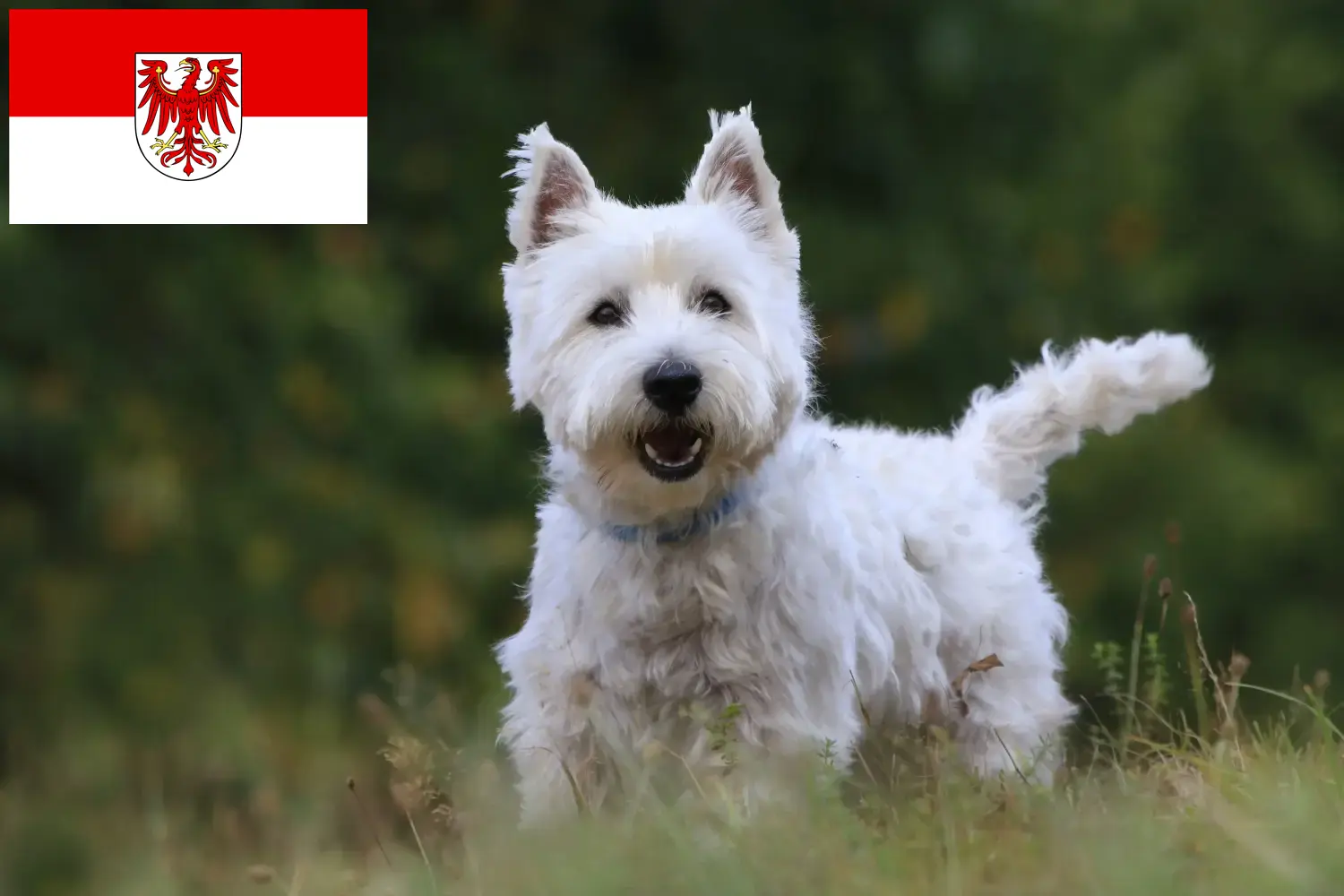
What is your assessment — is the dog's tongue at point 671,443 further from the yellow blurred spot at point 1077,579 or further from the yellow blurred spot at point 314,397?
the yellow blurred spot at point 1077,579

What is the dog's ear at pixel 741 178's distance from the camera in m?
5.63

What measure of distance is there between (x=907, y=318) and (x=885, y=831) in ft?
33.7

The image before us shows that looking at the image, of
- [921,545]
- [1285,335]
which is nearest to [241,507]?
[921,545]

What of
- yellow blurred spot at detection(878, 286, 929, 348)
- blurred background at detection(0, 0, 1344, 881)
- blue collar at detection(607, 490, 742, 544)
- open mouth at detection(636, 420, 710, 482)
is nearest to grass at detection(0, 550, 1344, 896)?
blue collar at detection(607, 490, 742, 544)

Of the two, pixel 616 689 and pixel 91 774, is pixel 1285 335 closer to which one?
pixel 91 774

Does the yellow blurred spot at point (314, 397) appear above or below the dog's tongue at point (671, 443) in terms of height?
below

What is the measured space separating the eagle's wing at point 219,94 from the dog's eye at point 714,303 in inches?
161

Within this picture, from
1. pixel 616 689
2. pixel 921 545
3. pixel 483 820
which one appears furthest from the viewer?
pixel 921 545

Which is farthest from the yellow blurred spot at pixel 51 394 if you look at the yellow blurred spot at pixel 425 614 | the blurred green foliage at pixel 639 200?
the yellow blurred spot at pixel 425 614

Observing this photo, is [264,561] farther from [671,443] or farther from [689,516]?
[671,443]

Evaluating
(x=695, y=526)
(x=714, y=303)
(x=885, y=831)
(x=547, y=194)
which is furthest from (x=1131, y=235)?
(x=885, y=831)

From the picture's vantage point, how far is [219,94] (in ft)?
29.2

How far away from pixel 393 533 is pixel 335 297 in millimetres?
1653

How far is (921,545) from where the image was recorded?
5.98m
